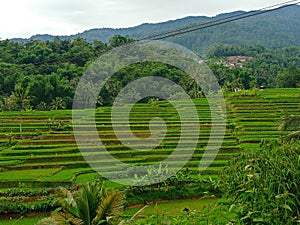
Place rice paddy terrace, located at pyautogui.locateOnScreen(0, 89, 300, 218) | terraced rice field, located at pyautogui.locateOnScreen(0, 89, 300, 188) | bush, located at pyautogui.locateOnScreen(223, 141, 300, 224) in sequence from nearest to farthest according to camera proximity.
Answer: bush, located at pyautogui.locateOnScreen(223, 141, 300, 224) → rice paddy terrace, located at pyautogui.locateOnScreen(0, 89, 300, 218) → terraced rice field, located at pyautogui.locateOnScreen(0, 89, 300, 188)

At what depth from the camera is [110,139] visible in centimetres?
2312

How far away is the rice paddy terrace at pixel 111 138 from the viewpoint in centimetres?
1680

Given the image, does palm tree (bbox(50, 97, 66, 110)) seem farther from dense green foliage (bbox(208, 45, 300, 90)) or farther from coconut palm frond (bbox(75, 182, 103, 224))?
coconut palm frond (bbox(75, 182, 103, 224))

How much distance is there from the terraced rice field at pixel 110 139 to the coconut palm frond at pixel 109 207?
1041 centimetres

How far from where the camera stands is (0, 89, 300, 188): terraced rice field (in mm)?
17047

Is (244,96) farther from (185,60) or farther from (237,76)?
(185,60)

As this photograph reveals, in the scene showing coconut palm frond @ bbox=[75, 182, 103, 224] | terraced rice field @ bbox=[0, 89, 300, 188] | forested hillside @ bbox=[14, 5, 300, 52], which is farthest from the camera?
forested hillside @ bbox=[14, 5, 300, 52]

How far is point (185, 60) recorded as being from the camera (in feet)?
186

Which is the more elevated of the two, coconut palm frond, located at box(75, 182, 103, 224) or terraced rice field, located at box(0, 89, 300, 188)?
coconut palm frond, located at box(75, 182, 103, 224)

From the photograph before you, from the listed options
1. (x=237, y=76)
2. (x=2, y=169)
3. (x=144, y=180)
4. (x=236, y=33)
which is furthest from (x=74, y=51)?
(x=236, y=33)

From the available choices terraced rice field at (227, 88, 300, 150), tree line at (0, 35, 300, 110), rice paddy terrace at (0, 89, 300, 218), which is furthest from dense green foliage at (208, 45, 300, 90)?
rice paddy terrace at (0, 89, 300, 218)

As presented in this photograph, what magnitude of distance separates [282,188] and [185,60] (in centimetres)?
5397

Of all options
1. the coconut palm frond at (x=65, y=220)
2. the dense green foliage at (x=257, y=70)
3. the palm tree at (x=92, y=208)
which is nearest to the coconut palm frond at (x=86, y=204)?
the palm tree at (x=92, y=208)

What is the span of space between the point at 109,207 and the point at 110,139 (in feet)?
59.1
